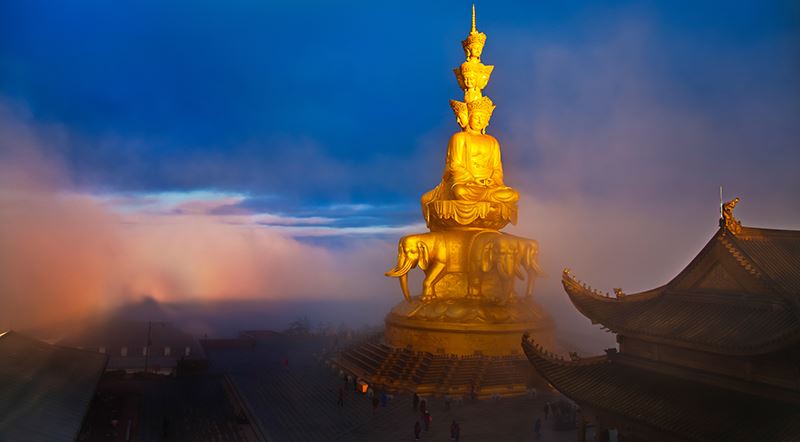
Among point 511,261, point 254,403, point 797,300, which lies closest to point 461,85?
point 511,261

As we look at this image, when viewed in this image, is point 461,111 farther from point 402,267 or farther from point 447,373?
point 447,373

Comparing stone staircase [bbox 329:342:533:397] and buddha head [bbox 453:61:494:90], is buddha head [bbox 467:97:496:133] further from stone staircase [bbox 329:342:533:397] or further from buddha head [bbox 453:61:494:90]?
stone staircase [bbox 329:342:533:397]

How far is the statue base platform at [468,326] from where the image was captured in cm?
1802

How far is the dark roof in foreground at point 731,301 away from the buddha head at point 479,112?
12382mm

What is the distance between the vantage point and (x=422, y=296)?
19875 millimetres

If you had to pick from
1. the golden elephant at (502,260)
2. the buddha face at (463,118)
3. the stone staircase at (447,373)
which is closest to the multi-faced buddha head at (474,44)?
the buddha face at (463,118)

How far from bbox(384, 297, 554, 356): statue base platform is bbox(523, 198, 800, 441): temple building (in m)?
7.80

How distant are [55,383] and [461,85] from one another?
50.6 feet

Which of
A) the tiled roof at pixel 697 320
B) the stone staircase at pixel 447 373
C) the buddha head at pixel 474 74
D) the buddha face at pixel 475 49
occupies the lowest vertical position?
the stone staircase at pixel 447 373

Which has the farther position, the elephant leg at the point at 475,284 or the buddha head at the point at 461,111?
the buddha head at the point at 461,111

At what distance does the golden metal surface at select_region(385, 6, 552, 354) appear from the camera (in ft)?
60.1

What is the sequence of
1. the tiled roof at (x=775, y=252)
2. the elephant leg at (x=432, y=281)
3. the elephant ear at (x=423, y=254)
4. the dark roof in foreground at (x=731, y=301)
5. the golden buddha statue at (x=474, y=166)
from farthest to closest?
the golden buddha statue at (x=474, y=166), the elephant ear at (x=423, y=254), the elephant leg at (x=432, y=281), the tiled roof at (x=775, y=252), the dark roof in foreground at (x=731, y=301)

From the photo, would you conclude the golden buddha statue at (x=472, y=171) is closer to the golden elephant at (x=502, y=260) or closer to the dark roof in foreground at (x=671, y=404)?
the golden elephant at (x=502, y=260)

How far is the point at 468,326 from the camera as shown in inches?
710
